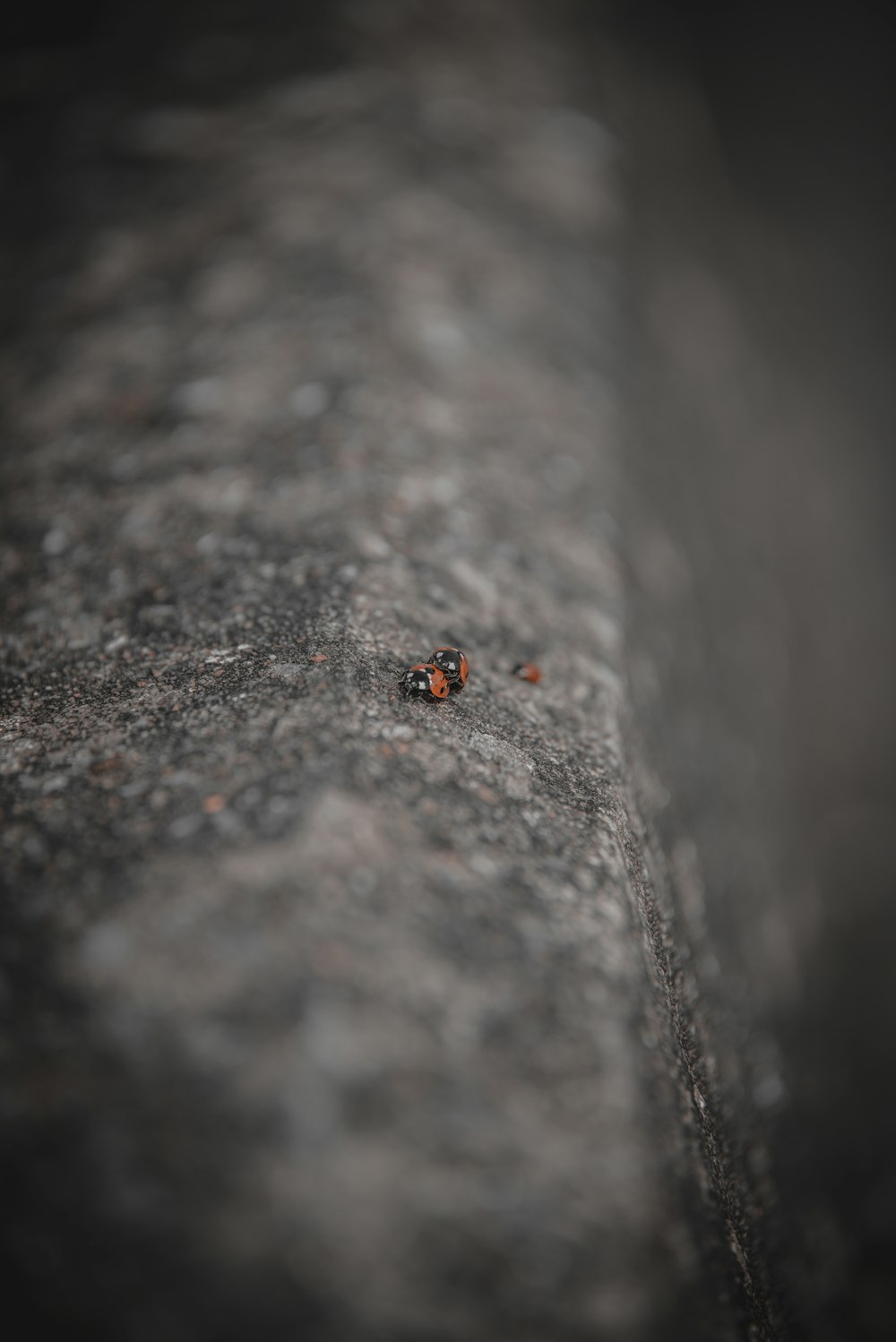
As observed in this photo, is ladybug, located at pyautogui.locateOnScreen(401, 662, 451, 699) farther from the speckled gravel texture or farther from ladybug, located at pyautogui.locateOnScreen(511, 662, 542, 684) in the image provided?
ladybug, located at pyautogui.locateOnScreen(511, 662, 542, 684)

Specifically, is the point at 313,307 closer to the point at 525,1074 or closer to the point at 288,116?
the point at 288,116

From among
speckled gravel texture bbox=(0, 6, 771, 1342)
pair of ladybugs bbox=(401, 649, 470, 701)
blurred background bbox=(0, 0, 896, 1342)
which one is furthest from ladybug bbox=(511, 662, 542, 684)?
blurred background bbox=(0, 0, 896, 1342)

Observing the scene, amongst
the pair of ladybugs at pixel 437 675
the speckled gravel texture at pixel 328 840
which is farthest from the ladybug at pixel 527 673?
the pair of ladybugs at pixel 437 675

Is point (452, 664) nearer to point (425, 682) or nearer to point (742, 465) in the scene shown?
point (425, 682)

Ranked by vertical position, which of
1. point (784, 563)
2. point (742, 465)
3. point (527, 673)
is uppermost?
point (527, 673)

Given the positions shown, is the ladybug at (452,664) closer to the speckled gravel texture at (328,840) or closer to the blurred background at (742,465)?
the speckled gravel texture at (328,840)

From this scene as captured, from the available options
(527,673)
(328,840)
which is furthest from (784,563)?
(328,840)
